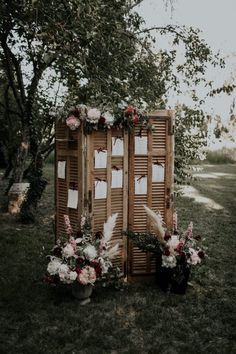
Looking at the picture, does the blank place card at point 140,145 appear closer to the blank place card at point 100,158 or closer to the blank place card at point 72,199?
the blank place card at point 100,158

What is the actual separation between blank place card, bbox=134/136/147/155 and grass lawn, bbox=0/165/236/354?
2033 millimetres

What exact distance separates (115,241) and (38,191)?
5.09m

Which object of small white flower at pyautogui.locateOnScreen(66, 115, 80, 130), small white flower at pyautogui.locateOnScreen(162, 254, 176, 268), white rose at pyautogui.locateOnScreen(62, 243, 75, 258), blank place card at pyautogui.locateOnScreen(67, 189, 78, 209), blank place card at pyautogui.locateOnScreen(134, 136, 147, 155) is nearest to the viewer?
white rose at pyautogui.locateOnScreen(62, 243, 75, 258)

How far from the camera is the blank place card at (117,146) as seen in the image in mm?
5975

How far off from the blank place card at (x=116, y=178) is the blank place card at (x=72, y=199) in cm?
56

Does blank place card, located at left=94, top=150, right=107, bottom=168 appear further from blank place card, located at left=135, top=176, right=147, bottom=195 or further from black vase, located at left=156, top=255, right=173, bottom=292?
black vase, located at left=156, top=255, right=173, bottom=292

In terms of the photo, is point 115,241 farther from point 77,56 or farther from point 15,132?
point 15,132

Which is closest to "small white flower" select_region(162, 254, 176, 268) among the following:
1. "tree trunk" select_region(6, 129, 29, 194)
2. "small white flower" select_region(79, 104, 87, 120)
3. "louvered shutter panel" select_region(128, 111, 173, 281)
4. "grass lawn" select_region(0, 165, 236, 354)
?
"grass lawn" select_region(0, 165, 236, 354)

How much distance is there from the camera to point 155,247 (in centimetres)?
609

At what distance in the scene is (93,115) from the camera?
554 centimetres

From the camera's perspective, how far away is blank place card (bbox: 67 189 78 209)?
5.96 meters

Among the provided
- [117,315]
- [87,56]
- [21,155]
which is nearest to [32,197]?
[21,155]

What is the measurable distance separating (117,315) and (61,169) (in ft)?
7.57

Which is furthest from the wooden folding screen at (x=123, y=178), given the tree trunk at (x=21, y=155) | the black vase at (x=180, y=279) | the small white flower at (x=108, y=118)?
the tree trunk at (x=21, y=155)
